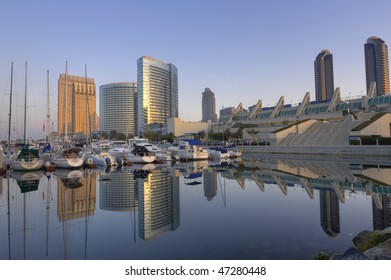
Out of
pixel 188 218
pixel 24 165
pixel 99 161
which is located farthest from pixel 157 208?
pixel 99 161

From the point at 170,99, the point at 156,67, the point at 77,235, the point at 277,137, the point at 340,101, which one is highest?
the point at 156,67

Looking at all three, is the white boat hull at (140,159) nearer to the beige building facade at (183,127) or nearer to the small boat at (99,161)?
the small boat at (99,161)

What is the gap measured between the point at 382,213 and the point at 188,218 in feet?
28.4

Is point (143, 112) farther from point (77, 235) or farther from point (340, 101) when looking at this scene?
point (77, 235)

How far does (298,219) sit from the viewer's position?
12.7 meters

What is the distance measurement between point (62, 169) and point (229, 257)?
105 ft

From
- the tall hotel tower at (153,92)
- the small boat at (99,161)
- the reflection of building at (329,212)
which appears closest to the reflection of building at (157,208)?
the reflection of building at (329,212)

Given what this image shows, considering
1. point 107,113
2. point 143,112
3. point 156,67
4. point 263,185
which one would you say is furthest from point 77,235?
point 107,113

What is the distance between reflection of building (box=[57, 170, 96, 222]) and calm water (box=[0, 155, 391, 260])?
49 mm

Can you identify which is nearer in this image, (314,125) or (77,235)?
(77,235)

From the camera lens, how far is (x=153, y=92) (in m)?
155

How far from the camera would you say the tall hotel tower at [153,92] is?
150 meters

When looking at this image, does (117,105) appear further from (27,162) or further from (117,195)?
(117,195)

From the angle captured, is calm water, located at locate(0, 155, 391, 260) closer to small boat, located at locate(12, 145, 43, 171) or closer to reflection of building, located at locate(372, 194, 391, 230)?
reflection of building, located at locate(372, 194, 391, 230)
